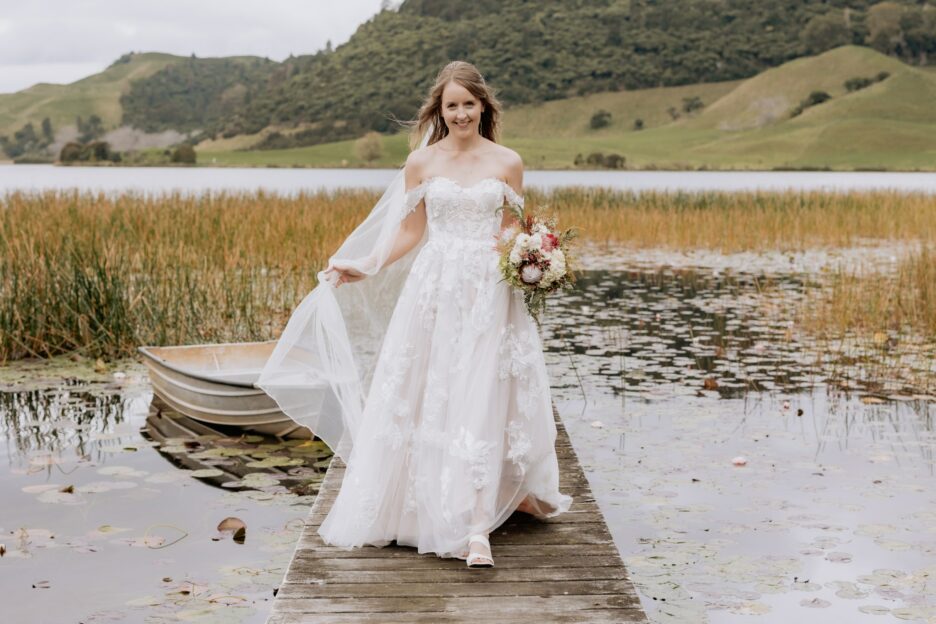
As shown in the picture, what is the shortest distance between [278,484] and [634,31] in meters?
151

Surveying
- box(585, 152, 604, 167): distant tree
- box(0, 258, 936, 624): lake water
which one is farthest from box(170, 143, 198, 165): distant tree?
box(0, 258, 936, 624): lake water

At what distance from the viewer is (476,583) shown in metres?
4.09

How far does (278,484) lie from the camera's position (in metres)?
6.55

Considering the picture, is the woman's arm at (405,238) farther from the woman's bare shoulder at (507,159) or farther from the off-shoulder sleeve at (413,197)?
the woman's bare shoulder at (507,159)

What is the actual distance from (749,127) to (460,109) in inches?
4809

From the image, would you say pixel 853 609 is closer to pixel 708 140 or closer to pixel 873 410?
pixel 873 410

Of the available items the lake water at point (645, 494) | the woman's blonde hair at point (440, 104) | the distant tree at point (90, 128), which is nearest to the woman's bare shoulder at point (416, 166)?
the woman's blonde hair at point (440, 104)

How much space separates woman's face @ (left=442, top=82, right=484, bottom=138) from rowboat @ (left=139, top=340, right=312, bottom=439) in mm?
2986

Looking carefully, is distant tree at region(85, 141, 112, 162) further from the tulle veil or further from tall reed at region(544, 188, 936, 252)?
the tulle veil

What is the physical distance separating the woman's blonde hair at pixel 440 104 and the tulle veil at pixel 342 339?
0.37ft

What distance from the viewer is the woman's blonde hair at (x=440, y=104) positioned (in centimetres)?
472

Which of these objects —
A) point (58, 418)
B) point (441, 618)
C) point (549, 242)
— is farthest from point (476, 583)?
point (58, 418)

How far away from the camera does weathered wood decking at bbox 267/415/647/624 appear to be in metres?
3.76

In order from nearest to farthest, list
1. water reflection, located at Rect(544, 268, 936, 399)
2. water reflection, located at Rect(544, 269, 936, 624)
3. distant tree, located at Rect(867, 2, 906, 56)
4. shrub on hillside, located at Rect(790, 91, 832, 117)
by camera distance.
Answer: water reflection, located at Rect(544, 269, 936, 624) → water reflection, located at Rect(544, 268, 936, 399) → shrub on hillside, located at Rect(790, 91, 832, 117) → distant tree, located at Rect(867, 2, 906, 56)
